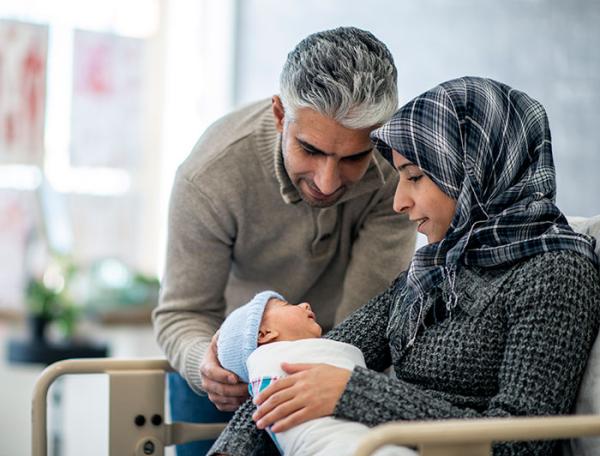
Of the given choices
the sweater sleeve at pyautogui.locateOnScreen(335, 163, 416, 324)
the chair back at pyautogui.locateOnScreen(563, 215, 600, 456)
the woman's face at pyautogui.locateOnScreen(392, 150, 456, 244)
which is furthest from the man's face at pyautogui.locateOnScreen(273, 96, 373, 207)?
the chair back at pyautogui.locateOnScreen(563, 215, 600, 456)

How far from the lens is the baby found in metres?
1.44

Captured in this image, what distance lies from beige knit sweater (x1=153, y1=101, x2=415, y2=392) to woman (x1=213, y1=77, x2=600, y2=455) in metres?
0.35

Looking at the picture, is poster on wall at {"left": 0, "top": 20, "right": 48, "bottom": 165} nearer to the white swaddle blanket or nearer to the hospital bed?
the hospital bed

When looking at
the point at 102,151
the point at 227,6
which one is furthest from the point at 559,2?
the point at 102,151

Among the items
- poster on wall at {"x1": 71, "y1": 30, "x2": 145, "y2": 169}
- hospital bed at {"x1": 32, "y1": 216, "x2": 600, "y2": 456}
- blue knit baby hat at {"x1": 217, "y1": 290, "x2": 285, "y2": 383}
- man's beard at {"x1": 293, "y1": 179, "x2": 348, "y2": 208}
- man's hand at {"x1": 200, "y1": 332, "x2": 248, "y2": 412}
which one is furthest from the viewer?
poster on wall at {"x1": 71, "y1": 30, "x2": 145, "y2": 169}

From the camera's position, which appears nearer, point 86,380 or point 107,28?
point 86,380

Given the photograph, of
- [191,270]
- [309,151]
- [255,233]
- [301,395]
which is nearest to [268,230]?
[255,233]

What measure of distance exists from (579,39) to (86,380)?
2724 mm

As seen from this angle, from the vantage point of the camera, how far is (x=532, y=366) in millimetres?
1396

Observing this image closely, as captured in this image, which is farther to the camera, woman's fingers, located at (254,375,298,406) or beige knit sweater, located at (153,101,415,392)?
beige knit sweater, located at (153,101,415,392)

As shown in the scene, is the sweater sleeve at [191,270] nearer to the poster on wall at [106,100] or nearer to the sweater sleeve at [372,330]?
the sweater sleeve at [372,330]

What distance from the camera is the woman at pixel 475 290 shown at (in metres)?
1.42

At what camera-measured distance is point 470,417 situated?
1.45 metres

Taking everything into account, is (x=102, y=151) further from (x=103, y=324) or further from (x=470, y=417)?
(x=470, y=417)
